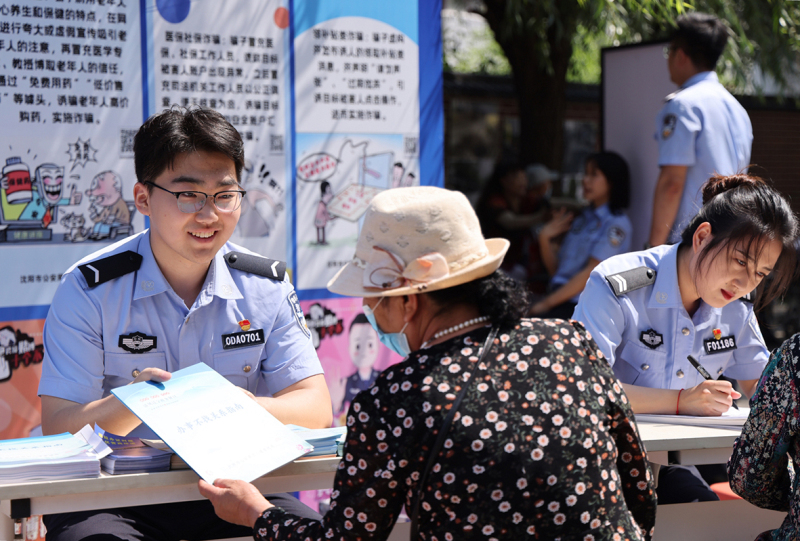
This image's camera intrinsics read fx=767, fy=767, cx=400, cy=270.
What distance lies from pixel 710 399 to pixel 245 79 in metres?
2.19

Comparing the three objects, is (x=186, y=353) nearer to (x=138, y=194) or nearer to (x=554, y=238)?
(x=138, y=194)

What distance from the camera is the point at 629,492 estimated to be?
61.3 inches

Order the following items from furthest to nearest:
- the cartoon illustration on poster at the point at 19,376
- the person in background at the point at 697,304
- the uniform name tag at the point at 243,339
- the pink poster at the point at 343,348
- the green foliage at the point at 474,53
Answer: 1. the green foliage at the point at 474,53
2. the pink poster at the point at 343,348
3. the cartoon illustration on poster at the point at 19,376
4. the uniform name tag at the point at 243,339
5. the person in background at the point at 697,304

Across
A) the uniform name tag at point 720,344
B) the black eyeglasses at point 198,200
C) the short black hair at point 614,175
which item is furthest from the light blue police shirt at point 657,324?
the short black hair at point 614,175

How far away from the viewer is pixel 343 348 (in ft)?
11.3

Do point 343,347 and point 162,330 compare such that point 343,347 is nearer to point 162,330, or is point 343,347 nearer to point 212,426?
point 162,330

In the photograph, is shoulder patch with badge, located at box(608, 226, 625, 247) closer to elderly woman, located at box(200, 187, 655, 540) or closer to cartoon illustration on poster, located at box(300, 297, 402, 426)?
cartoon illustration on poster, located at box(300, 297, 402, 426)

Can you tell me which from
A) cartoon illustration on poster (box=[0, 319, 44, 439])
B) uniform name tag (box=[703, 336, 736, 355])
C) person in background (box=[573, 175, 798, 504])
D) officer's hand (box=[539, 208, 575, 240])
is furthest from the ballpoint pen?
officer's hand (box=[539, 208, 575, 240])

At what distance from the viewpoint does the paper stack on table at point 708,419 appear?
207 centimetres

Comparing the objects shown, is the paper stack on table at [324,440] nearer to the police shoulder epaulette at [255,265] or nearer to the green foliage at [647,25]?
the police shoulder epaulette at [255,265]

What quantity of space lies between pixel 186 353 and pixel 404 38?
193cm

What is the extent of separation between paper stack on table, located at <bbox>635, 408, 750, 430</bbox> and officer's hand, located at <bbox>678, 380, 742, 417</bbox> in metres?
0.02

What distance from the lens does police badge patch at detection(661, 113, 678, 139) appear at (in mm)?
3889

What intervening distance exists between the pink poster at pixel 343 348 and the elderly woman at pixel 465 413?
189cm
